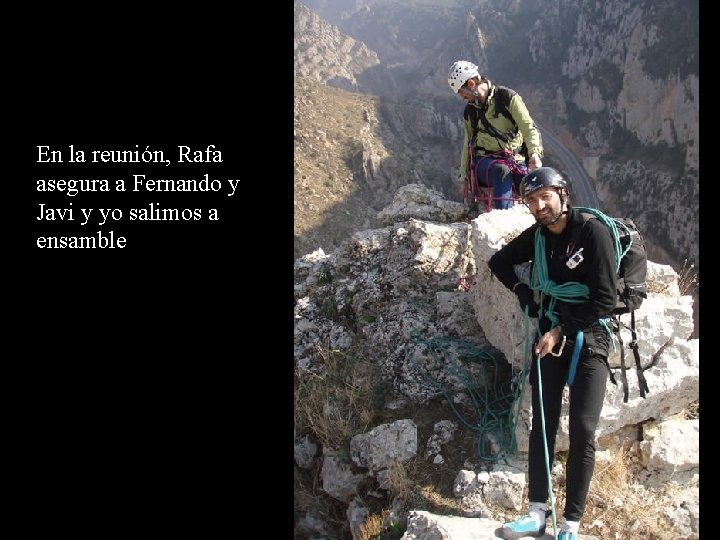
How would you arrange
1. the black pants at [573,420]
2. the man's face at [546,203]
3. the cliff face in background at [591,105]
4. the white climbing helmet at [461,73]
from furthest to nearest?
1. the cliff face in background at [591,105]
2. the white climbing helmet at [461,73]
3. the man's face at [546,203]
4. the black pants at [573,420]

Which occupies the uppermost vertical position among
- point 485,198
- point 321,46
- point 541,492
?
point 321,46

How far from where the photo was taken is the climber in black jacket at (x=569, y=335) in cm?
285

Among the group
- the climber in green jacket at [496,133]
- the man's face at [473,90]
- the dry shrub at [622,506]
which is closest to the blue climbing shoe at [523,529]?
the dry shrub at [622,506]

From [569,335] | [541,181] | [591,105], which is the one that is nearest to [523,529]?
[569,335]

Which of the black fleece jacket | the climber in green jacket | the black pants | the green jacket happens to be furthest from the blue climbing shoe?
the green jacket

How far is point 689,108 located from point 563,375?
156 feet

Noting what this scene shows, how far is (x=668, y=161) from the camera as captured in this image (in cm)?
4003

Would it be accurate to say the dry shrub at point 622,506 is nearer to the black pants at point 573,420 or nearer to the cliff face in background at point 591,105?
the black pants at point 573,420

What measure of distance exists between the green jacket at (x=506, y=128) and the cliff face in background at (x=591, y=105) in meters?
17.0

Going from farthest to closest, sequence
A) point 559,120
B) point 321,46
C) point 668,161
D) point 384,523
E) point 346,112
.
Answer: point 321,46 → point 559,120 → point 346,112 → point 668,161 → point 384,523

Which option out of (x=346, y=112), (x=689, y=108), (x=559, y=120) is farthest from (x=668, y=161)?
(x=346, y=112)

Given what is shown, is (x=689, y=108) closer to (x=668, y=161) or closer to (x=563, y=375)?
(x=668, y=161)

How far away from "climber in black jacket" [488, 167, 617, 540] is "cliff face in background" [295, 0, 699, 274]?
18887mm

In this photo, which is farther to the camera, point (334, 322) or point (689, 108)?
point (689, 108)
